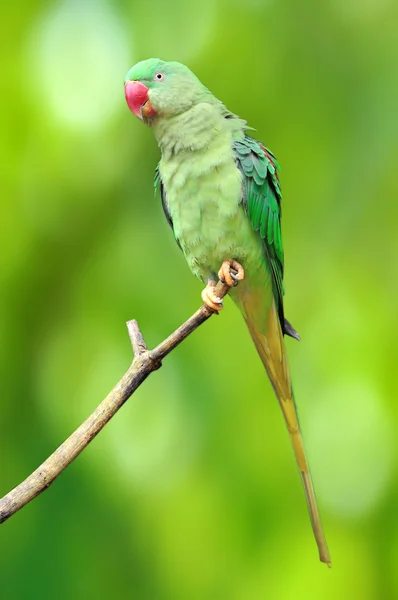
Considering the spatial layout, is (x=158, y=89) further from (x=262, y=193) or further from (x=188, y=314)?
(x=188, y=314)

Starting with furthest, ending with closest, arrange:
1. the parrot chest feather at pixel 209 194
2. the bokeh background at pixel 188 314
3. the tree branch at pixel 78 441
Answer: the bokeh background at pixel 188 314 < the parrot chest feather at pixel 209 194 < the tree branch at pixel 78 441

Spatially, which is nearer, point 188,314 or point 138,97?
point 138,97

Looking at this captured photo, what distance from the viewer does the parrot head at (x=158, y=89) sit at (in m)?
1.60

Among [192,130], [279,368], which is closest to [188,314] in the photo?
[279,368]

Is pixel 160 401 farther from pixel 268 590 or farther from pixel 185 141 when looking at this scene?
pixel 185 141

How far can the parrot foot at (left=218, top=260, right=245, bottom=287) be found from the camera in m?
1.67

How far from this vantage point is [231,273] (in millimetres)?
1698

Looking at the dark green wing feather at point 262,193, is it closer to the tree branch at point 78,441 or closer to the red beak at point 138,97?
the red beak at point 138,97

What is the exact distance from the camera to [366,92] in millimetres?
3148

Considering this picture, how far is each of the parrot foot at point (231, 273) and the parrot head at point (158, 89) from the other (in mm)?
389

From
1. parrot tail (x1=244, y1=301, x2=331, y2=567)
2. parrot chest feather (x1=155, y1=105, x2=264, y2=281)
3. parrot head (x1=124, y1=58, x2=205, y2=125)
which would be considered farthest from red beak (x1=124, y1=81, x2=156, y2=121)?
parrot tail (x1=244, y1=301, x2=331, y2=567)

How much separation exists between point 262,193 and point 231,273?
0.70 ft

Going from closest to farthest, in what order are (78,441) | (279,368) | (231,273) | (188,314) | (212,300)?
(78,441), (212,300), (231,273), (279,368), (188,314)

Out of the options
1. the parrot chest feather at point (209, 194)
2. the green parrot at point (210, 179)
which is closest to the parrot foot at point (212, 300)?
the green parrot at point (210, 179)
